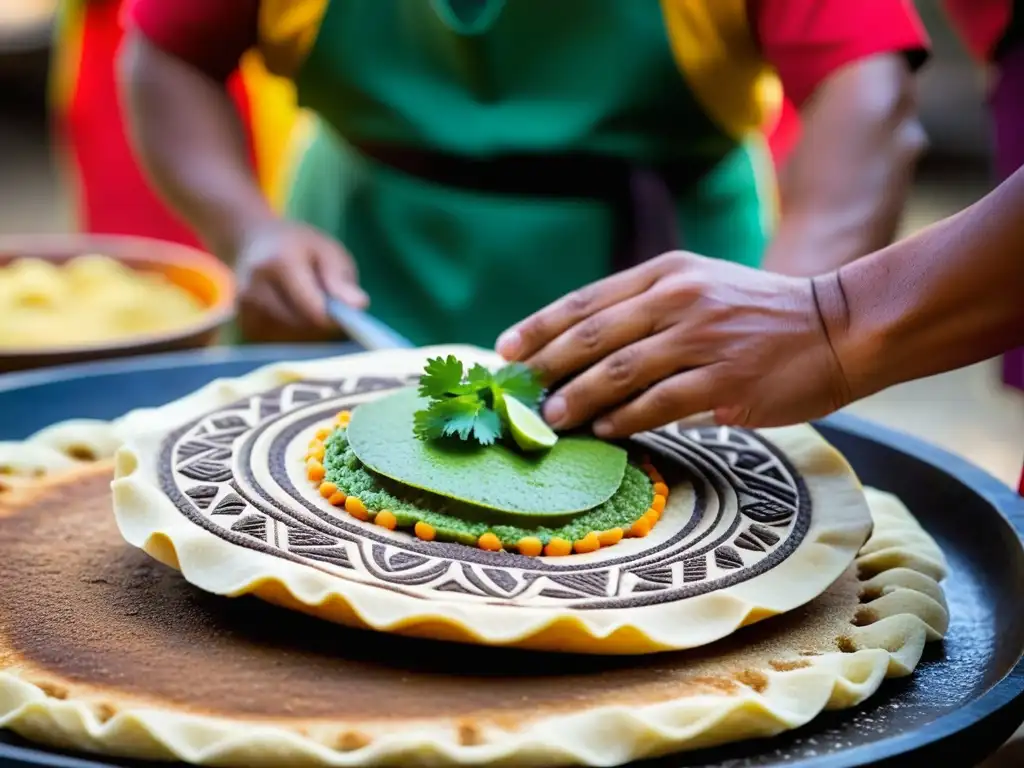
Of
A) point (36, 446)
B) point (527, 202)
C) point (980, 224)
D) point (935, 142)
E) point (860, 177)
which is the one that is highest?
point (980, 224)

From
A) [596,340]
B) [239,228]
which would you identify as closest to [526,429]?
[596,340]

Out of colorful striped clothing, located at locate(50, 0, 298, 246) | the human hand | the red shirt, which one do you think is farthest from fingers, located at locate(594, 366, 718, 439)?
colorful striped clothing, located at locate(50, 0, 298, 246)

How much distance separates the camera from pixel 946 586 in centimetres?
158

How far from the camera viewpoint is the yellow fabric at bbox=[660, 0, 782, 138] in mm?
2137

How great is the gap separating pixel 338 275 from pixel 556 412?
2.80 ft

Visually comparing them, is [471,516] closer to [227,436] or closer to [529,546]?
[529,546]

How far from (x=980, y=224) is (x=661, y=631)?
0.51 m

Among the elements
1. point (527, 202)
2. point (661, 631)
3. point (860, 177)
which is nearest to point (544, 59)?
point (527, 202)

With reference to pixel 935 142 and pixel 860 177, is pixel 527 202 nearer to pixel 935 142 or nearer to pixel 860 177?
pixel 860 177

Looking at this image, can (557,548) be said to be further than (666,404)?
No

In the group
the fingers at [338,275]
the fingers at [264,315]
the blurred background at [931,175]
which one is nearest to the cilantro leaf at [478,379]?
the fingers at [338,275]

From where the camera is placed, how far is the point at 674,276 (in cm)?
144

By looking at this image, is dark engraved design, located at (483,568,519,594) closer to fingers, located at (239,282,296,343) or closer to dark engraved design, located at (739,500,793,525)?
dark engraved design, located at (739,500,793,525)

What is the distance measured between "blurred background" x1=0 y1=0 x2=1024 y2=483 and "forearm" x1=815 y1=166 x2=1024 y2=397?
11.9 ft
